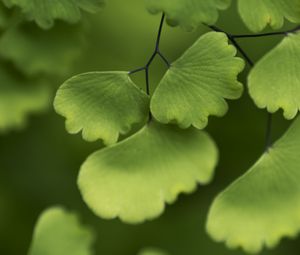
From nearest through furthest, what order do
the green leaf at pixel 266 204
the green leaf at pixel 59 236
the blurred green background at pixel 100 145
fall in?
the green leaf at pixel 266 204 → the green leaf at pixel 59 236 → the blurred green background at pixel 100 145

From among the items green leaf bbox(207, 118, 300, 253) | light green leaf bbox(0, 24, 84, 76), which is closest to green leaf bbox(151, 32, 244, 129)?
green leaf bbox(207, 118, 300, 253)

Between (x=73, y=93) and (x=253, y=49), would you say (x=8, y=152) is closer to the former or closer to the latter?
(x=253, y=49)

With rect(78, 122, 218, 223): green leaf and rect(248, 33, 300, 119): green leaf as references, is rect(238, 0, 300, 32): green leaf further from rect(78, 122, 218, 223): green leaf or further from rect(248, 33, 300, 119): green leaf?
rect(78, 122, 218, 223): green leaf

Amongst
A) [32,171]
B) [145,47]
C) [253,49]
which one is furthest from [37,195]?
[253,49]

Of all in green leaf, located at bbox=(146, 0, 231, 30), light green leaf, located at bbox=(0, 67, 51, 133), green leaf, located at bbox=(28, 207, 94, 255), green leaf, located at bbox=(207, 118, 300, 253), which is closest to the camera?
green leaf, located at bbox=(146, 0, 231, 30)

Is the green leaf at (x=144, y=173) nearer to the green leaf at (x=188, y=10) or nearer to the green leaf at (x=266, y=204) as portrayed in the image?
the green leaf at (x=266, y=204)

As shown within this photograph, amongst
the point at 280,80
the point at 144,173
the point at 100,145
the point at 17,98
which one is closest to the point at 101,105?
the point at 144,173

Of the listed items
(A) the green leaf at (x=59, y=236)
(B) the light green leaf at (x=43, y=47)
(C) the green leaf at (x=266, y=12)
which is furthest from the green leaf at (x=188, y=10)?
(A) the green leaf at (x=59, y=236)
